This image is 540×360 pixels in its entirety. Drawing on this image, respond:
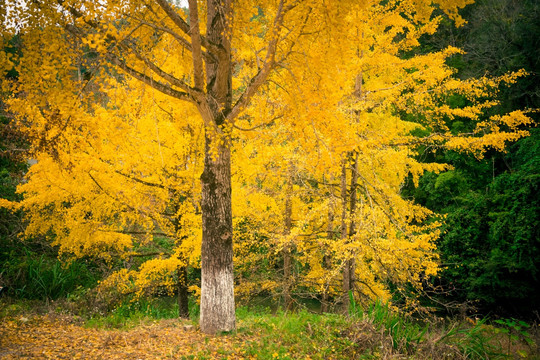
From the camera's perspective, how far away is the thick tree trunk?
15.3 feet

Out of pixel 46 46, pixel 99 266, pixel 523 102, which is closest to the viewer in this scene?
pixel 46 46

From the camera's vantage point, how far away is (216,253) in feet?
15.3

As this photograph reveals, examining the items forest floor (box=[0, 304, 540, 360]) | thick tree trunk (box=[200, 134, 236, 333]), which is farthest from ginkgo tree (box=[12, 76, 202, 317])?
forest floor (box=[0, 304, 540, 360])

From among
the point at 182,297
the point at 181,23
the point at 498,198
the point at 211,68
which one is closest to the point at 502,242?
the point at 498,198

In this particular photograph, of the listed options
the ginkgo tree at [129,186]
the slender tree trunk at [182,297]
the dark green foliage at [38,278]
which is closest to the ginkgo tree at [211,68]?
the ginkgo tree at [129,186]

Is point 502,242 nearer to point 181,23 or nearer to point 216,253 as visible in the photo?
point 216,253

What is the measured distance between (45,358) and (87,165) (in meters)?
3.14

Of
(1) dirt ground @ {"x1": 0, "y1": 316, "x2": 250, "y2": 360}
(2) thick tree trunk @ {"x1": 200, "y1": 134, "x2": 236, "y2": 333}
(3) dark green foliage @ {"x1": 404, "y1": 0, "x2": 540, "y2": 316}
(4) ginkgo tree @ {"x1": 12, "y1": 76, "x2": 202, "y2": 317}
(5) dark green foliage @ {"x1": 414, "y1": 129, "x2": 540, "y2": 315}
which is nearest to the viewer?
(1) dirt ground @ {"x1": 0, "y1": 316, "x2": 250, "y2": 360}

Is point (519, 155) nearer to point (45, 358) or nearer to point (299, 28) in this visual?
point (299, 28)

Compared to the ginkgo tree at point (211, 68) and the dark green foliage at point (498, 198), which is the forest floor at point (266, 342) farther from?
the dark green foliage at point (498, 198)

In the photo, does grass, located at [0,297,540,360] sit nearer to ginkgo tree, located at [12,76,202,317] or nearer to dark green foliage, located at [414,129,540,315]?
ginkgo tree, located at [12,76,202,317]

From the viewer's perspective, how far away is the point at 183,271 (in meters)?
7.64

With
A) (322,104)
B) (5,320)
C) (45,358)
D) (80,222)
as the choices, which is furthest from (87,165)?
(322,104)

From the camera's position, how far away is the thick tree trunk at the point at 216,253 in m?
4.66
